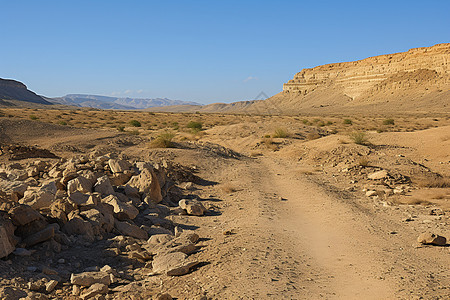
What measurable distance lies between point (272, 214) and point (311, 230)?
58.1 inches

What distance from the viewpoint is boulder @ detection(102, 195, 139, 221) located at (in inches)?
346

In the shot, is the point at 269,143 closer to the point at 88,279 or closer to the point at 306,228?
the point at 306,228

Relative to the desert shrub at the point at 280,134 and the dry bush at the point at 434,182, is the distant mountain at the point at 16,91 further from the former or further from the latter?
the dry bush at the point at 434,182

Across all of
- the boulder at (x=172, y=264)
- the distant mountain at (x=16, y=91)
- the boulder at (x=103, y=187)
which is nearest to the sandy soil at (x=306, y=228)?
the boulder at (x=172, y=264)

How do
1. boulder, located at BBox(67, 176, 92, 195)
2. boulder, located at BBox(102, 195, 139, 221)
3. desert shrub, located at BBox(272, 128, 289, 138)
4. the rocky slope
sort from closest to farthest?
boulder, located at BBox(102, 195, 139, 221) → boulder, located at BBox(67, 176, 92, 195) → desert shrub, located at BBox(272, 128, 289, 138) → the rocky slope

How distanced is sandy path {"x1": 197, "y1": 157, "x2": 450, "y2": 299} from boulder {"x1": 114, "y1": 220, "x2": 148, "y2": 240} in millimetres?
1561

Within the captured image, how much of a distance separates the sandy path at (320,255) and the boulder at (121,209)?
203 centimetres

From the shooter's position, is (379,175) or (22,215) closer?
(22,215)

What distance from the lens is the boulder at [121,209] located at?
8789 mm

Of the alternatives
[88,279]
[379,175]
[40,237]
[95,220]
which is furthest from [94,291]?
[379,175]

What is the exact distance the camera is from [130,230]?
8.29 meters

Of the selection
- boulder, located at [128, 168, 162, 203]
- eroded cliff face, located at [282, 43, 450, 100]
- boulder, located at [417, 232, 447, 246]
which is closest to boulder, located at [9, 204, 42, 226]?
boulder, located at [128, 168, 162, 203]

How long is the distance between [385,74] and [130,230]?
98000 millimetres

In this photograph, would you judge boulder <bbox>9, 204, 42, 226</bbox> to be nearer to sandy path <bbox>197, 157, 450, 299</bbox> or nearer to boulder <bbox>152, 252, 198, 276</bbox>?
boulder <bbox>152, 252, 198, 276</bbox>
